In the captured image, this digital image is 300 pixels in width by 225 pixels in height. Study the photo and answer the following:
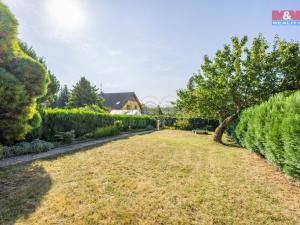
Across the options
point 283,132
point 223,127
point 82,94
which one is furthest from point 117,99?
point 283,132

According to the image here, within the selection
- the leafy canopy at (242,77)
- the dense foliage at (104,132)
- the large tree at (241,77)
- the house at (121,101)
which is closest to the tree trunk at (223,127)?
the large tree at (241,77)

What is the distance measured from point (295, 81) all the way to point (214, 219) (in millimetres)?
10817

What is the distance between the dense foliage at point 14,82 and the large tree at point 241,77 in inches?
353

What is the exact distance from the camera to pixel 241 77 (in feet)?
34.8

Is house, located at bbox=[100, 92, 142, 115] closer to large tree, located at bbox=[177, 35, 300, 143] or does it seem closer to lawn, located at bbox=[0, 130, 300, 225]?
large tree, located at bbox=[177, 35, 300, 143]

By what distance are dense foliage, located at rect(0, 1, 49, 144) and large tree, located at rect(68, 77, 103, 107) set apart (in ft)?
81.3

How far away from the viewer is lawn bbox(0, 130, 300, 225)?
9.41ft

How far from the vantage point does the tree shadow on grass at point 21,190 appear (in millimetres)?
2932

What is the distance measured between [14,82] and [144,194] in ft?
17.7

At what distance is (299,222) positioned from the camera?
9.20 ft

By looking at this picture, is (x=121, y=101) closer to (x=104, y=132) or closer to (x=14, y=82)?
(x=104, y=132)

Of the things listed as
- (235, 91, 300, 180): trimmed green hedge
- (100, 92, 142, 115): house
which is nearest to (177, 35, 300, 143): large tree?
(235, 91, 300, 180): trimmed green hedge

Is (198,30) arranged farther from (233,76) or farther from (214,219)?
(214,219)

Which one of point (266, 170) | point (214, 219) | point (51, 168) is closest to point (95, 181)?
point (51, 168)
